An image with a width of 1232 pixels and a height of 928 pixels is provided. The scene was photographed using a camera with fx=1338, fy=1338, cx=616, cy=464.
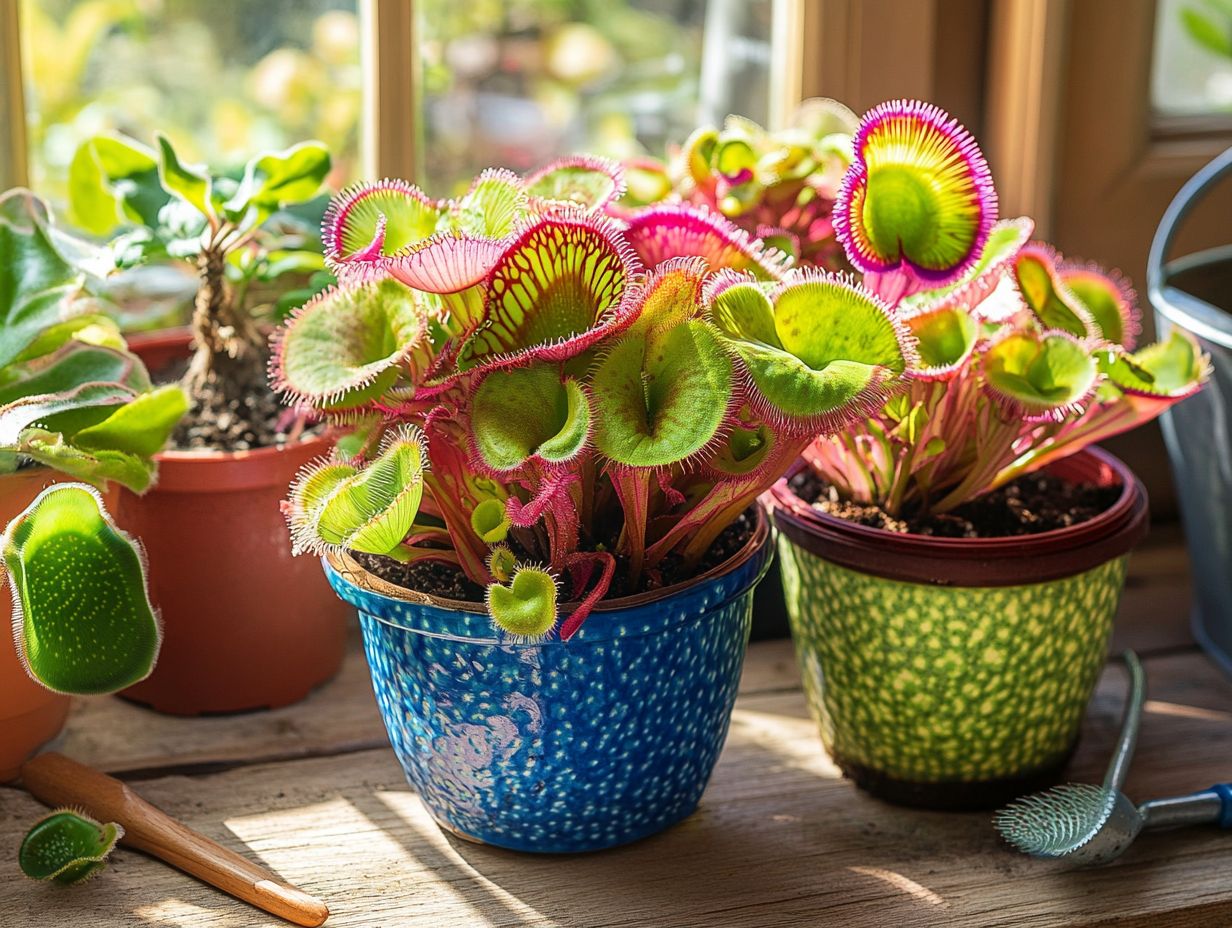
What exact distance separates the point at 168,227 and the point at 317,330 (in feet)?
0.80

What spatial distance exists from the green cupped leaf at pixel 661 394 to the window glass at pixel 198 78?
1.43 ft

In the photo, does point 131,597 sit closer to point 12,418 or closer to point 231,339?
point 12,418

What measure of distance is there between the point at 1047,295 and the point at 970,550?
0.16 metres

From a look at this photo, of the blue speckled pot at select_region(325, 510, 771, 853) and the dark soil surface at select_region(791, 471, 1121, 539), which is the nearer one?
the blue speckled pot at select_region(325, 510, 771, 853)

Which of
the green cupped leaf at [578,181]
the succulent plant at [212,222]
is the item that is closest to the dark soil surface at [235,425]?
the succulent plant at [212,222]

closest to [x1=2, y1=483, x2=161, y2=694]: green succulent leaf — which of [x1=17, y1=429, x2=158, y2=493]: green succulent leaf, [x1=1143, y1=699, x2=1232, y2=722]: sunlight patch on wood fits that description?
[x1=17, y1=429, x2=158, y2=493]: green succulent leaf

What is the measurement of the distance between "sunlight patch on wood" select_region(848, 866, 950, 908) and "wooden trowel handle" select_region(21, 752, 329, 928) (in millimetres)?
274

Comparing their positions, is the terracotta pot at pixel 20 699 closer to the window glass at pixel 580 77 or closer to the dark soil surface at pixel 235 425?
the dark soil surface at pixel 235 425

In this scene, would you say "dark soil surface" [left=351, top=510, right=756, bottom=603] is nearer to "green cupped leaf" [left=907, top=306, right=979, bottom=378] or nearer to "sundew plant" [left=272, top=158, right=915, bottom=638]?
"sundew plant" [left=272, top=158, right=915, bottom=638]

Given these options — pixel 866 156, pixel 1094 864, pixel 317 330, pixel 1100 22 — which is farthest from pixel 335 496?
pixel 1100 22

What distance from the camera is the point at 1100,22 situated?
1035 mm

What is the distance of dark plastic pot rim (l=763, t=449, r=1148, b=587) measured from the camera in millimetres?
678

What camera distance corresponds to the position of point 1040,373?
2.24 feet

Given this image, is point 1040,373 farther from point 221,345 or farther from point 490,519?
point 221,345
